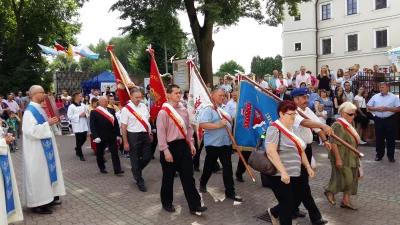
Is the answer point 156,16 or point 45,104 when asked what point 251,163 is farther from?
point 156,16

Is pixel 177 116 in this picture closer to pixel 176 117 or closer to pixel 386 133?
pixel 176 117

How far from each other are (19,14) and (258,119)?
99.5 feet

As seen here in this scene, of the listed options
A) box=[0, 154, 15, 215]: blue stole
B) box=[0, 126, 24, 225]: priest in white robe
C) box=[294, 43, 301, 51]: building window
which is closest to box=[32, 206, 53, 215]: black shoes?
box=[0, 126, 24, 225]: priest in white robe

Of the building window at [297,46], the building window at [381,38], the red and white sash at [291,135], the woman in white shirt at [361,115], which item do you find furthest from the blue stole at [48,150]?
the building window at [297,46]

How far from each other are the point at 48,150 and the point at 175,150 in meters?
2.01

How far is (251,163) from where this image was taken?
14.9ft

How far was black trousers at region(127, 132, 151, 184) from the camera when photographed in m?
7.24

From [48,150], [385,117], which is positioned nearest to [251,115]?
[48,150]

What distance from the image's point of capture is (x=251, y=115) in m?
6.88

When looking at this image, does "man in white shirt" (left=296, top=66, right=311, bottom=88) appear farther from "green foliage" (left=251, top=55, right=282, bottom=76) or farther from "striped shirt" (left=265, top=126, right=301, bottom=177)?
"green foliage" (left=251, top=55, right=282, bottom=76)

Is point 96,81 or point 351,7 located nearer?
point 96,81

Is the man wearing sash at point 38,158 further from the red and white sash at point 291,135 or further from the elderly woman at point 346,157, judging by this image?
the elderly woman at point 346,157

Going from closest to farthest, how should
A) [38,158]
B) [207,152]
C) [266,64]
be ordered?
[38,158] < [207,152] < [266,64]

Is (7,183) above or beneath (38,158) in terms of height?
beneath
